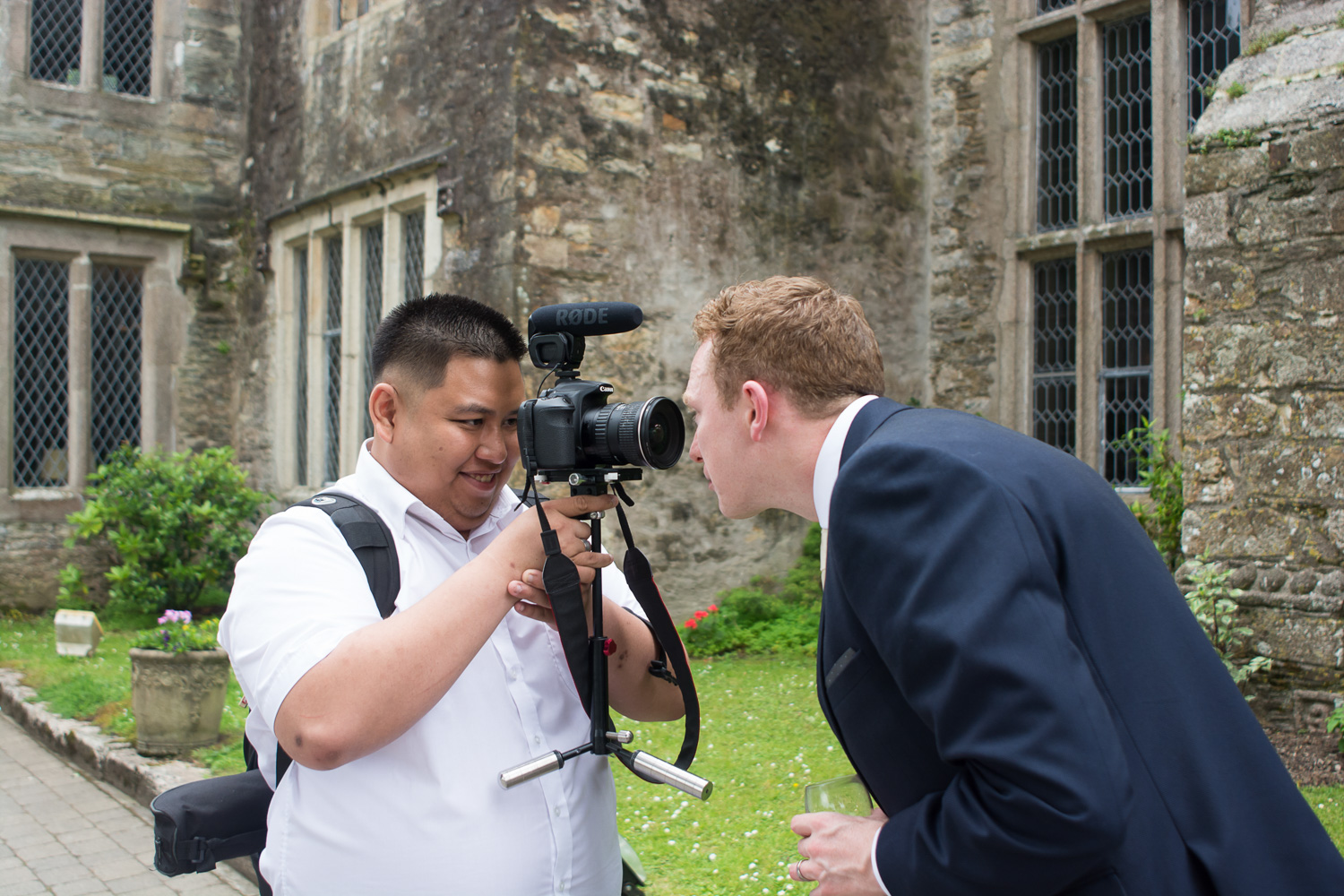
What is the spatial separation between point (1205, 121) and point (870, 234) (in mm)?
3264

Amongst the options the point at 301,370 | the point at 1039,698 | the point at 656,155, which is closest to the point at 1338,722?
the point at 1039,698

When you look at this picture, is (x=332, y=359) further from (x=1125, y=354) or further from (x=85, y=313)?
(x=1125, y=354)

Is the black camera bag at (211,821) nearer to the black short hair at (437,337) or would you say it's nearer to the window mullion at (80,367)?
the black short hair at (437,337)

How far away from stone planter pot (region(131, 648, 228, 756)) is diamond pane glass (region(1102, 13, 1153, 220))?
21.3 feet

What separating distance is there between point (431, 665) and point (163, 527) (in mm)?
8035

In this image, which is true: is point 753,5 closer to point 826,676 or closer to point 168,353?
point 168,353

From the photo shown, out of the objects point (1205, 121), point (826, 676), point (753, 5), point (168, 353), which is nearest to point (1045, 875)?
point (826, 676)

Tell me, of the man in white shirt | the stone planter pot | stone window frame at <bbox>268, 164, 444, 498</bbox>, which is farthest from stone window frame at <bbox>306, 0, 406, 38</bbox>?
the man in white shirt

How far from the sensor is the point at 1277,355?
4902 mm

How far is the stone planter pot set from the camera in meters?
4.98

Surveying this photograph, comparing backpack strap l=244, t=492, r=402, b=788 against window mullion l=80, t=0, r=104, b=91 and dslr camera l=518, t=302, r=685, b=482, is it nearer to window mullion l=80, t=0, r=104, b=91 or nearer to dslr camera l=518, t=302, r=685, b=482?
dslr camera l=518, t=302, r=685, b=482

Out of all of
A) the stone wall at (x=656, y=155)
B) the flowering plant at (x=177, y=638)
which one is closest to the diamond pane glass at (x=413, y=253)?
the stone wall at (x=656, y=155)

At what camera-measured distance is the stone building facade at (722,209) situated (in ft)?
16.4

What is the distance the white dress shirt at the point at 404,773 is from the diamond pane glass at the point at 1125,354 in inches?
252
